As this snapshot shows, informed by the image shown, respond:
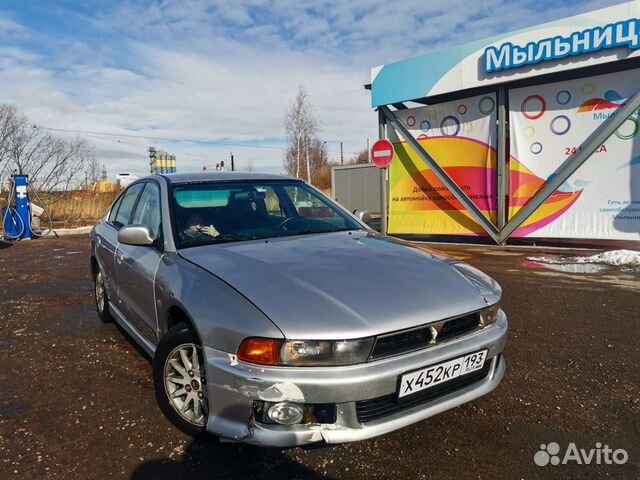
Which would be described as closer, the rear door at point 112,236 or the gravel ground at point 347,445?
the gravel ground at point 347,445

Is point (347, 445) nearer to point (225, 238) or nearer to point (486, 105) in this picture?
point (225, 238)

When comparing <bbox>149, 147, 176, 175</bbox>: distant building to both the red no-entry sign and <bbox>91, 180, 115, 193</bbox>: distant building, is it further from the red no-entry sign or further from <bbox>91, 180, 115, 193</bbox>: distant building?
the red no-entry sign

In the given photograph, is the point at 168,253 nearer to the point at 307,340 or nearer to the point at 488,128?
the point at 307,340

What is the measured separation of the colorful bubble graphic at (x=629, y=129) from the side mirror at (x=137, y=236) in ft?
31.6

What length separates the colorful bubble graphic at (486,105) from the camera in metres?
10.7

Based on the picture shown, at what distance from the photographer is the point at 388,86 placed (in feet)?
38.5

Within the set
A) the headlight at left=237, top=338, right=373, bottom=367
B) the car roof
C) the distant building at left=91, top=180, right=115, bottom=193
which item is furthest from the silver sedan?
the distant building at left=91, top=180, right=115, bottom=193

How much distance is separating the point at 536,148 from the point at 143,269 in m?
9.53

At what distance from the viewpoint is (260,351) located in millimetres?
2166

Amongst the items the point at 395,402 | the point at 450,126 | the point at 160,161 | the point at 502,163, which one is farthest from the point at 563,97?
the point at 160,161

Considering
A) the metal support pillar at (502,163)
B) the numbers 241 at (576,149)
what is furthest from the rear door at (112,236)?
the numbers 241 at (576,149)

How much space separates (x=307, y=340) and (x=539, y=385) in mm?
2071

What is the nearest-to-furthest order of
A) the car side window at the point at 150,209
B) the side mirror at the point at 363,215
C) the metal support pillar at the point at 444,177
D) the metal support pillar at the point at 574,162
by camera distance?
the car side window at the point at 150,209, the side mirror at the point at 363,215, the metal support pillar at the point at 574,162, the metal support pillar at the point at 444,177

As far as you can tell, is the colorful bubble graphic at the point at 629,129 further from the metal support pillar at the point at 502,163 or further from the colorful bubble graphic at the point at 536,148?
the metal support pillar at the point at 502,163
